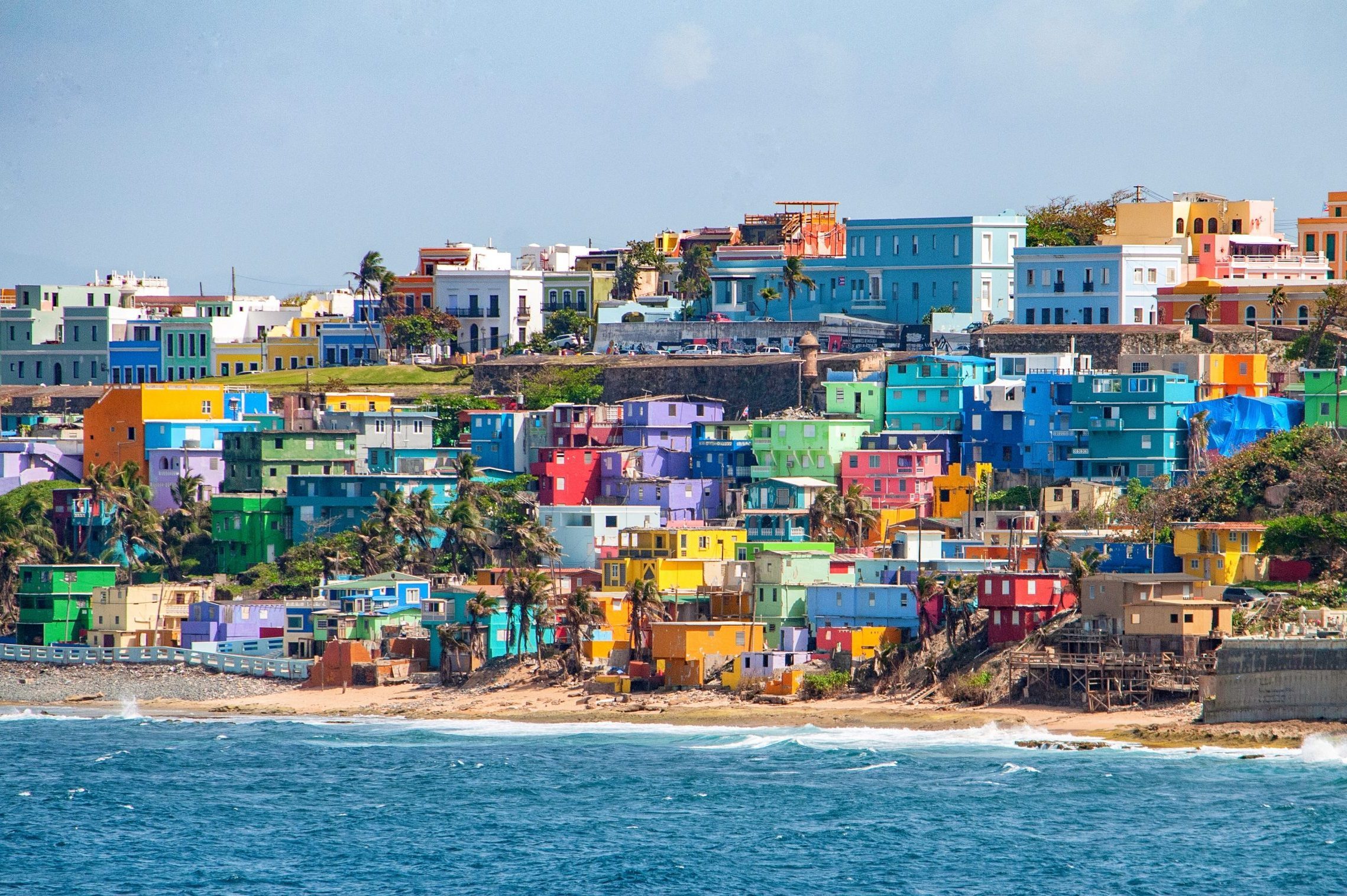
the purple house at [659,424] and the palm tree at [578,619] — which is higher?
the purple house at [659,424]

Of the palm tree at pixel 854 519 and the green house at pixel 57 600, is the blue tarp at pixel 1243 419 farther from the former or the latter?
the green house at pixel 57 600

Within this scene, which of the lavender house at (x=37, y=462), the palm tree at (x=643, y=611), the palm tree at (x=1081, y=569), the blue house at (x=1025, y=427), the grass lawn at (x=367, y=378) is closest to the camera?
the palm tree at (x=1081, y=569)

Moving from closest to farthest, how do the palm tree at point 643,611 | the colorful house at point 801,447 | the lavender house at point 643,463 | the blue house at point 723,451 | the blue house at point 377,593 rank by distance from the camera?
the palm tree at point 643,611 < the blue house at point 377,593 < the colorful house at point 801,447 < the lavender house at point 643,463 < the blue house at point 723,451

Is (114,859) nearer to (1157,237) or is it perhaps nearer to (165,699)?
(165,699)

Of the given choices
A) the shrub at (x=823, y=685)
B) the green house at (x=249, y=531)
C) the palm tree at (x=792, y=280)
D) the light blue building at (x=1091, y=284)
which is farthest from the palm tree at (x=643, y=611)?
the palm tree at (x=792, y=280)

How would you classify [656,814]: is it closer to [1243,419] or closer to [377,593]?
[377,593]

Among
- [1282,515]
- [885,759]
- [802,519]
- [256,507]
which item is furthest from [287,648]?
[1282,515]
